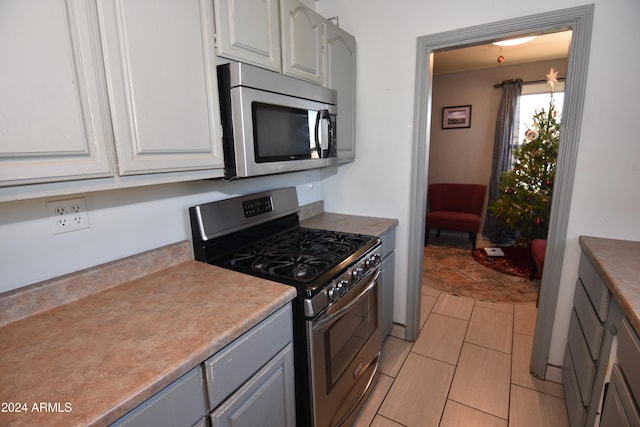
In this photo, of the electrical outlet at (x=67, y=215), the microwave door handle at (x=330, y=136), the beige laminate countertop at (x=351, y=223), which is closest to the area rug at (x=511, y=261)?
the beige laminate countertop at (x=351, y=223)

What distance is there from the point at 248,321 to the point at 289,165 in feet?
2.65

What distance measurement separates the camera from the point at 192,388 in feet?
2.76

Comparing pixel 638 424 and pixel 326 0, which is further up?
pixel 326 0

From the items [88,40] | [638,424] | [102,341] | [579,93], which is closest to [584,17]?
[579,93]

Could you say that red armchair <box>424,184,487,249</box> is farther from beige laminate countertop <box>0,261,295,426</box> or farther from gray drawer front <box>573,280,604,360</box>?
beige laminate countertop <box>0,261,295,426</box>

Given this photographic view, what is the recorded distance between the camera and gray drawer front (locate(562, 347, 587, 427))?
1.40m

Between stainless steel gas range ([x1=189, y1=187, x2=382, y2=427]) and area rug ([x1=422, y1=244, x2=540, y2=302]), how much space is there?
162 centimetres

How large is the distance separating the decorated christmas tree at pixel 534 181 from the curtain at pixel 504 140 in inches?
22.8

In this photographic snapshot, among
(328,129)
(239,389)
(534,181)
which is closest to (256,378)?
(239,389)

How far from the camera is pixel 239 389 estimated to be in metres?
0.99

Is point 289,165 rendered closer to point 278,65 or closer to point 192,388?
point 278,65

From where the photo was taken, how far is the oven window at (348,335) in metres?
1.37

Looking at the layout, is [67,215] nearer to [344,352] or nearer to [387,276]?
[344,352]

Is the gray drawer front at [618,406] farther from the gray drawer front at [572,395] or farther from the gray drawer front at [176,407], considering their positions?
the gray drawer front at [176,407]
